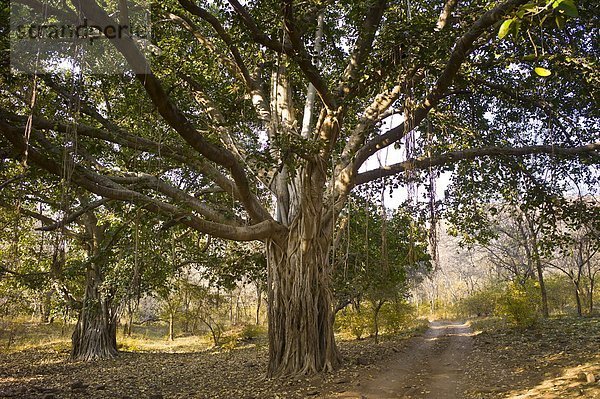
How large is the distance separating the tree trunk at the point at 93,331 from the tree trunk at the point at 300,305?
8.68m

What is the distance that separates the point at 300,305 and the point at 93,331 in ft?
33.0

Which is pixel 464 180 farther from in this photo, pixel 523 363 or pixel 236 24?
pixel 236 24

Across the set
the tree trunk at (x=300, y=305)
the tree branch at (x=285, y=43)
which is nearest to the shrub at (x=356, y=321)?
the tree trunk at (x=300, y=305)

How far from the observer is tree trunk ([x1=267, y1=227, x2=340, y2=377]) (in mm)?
6672

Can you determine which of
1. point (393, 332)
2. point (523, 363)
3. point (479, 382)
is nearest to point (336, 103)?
point (479, 382)

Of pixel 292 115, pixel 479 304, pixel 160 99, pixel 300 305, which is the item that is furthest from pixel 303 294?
pixel 479 304

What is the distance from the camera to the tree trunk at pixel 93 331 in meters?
13.3

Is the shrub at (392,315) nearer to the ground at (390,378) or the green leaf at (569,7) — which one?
the ground at (390,378)

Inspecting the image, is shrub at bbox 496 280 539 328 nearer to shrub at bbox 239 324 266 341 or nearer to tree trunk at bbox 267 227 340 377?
tree trunk at bbox 267 227 340 377

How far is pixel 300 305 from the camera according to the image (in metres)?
6.79

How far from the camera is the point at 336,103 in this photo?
232 inches

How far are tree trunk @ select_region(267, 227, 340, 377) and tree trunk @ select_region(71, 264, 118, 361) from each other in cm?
868

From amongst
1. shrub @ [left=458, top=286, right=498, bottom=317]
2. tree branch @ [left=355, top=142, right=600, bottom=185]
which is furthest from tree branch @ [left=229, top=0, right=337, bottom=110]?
shrub @ [left=458, top=286, right=498, bottom=317]

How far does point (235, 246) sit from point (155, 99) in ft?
23.6
